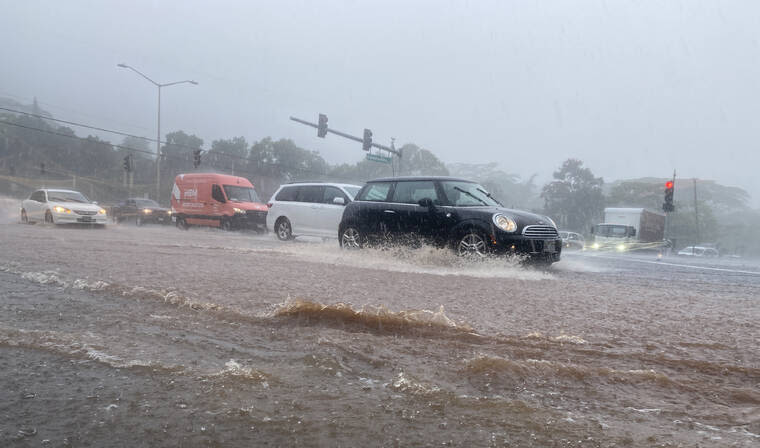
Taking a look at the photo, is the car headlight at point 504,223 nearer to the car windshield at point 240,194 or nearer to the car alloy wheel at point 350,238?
the car alloy wheel at point 350,238

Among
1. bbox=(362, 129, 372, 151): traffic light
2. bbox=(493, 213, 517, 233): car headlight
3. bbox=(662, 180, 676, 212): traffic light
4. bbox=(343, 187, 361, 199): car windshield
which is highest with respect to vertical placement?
bbox=(362, 129, 372, 151): traffic light

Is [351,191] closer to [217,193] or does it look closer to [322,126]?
[217,193]

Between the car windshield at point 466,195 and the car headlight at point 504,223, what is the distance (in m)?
0.69

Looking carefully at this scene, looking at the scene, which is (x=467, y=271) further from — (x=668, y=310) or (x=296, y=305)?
(x=296, y=305)

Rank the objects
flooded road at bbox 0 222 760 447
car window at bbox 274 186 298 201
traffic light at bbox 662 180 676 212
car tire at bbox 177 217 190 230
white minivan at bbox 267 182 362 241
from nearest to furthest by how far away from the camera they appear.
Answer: flooded road at bbox 0 222 760 447 < white minivan at bbox 267 182 362 241 < car window at bbox 274 186 298 201 < car tire at bbox 177 217 190 230 < traffic light at bbox 662 180 676 212

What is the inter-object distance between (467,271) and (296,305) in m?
3.44

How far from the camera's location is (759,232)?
75.8 m

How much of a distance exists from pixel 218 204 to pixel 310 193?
24.2 ft

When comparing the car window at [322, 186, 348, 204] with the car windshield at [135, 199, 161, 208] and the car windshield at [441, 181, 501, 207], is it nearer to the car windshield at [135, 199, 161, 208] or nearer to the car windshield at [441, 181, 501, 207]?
the car windshield at [441, 181, 501, 207]

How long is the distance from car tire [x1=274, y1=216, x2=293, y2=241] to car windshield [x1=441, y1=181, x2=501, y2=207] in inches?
278

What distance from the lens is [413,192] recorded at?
8.59 m

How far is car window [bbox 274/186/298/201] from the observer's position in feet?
47.9

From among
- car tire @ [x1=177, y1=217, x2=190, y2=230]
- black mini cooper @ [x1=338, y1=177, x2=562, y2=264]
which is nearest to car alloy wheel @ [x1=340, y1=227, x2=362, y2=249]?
black mini cooper @ [x1=338, y1=177, x2=562, y2=264]

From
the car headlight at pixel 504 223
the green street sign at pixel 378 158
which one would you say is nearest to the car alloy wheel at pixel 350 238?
the car headlight at pixel 504 223
